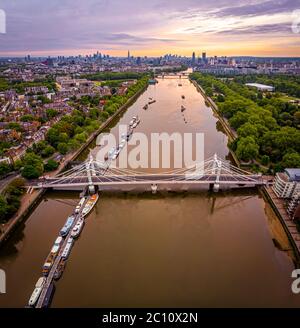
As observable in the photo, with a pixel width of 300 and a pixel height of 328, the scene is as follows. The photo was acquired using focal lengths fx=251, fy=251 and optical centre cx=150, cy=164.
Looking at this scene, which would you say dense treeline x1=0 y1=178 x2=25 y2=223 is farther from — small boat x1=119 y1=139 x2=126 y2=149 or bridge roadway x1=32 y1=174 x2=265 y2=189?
small boat x1=119 y1=139 x2=126 y2=149

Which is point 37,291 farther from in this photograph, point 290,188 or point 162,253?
point 290,188

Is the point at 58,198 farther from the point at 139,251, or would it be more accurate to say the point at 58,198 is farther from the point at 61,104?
the point at 61,104

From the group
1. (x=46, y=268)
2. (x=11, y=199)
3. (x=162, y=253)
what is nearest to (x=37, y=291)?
(x=46, y=268)

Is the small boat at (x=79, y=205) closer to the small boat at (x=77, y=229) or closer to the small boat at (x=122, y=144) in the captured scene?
the small boat at (x=77, y=229)

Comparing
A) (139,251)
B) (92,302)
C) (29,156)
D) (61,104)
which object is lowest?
(92,302)

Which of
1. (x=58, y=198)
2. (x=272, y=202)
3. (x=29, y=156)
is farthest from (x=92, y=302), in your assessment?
(x=29, y=156)

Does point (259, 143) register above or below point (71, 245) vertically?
above

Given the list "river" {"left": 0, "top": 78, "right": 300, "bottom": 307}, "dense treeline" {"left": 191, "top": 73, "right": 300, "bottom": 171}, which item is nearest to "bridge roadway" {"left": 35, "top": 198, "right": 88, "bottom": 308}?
"river" {"left": 0, "top": 78, "right": 300, "bottom": 307}
